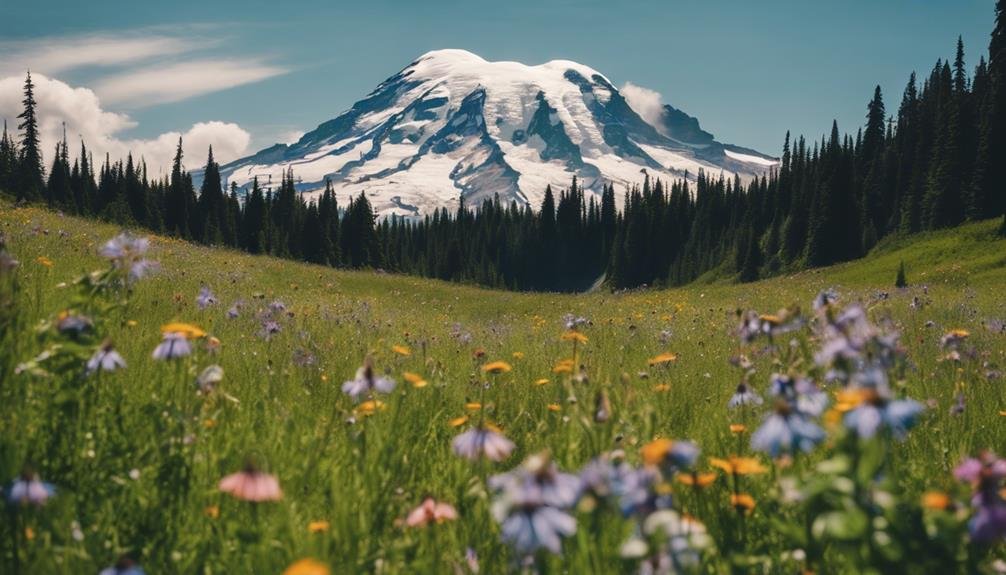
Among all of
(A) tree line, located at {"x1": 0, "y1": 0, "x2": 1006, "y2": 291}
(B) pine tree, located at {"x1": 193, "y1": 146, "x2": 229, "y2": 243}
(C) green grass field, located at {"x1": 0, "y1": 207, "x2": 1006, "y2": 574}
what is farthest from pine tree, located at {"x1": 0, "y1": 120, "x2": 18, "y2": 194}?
(C) green grass field, located at {"x1": 0, "y1": 207, "x2": 1006, "y2": 574}

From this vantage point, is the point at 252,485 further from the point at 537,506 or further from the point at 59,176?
the point at 59,176

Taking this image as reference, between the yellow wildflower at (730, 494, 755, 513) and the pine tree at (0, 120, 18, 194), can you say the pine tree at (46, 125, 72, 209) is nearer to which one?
the pine tree at (0, 120, 18, 194)

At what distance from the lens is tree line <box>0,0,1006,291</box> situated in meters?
59.0

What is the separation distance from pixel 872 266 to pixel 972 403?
52361 mm

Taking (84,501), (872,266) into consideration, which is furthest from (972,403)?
(872,266)

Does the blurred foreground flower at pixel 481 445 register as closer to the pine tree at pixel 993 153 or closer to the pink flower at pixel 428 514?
the pink flower at pixel 428 514

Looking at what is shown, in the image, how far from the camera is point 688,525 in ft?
5.30

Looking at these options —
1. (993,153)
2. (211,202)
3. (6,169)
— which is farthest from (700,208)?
(6,169)

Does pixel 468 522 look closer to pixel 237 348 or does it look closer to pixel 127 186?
pixel 237 348

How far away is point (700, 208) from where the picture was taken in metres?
113

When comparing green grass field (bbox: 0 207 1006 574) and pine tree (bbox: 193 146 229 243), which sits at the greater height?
pine tree (bbox: 193 146 229 243)

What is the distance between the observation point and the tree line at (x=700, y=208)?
A: 59.0 metres

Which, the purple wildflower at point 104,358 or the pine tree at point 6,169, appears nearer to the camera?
the purple wildflower at point 104,358

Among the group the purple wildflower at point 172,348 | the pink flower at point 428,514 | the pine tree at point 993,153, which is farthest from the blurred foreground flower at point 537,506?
the pine tree at point 993,153
